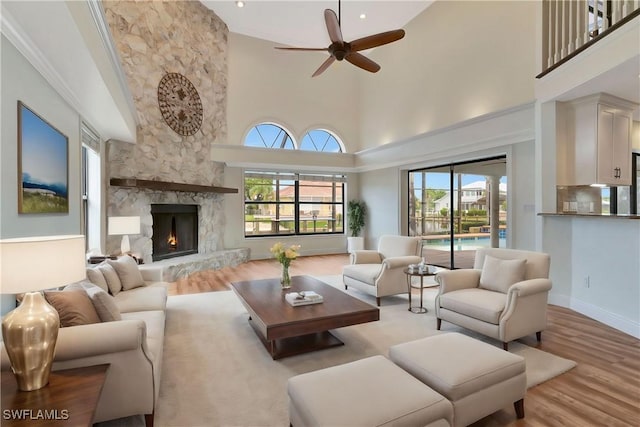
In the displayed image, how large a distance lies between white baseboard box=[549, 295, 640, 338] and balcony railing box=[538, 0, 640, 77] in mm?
3058

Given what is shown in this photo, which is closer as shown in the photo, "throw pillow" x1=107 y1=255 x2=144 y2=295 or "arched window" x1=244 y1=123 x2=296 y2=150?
"throw pillow" x1=107 y1=255 x2=144 y2=295

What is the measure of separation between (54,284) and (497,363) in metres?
2.51

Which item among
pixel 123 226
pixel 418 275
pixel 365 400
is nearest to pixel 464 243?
pixel 418 275

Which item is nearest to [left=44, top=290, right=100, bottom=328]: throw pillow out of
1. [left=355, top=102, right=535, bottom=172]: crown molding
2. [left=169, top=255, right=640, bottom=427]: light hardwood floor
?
[left=169, top=255, right=640, bottom=427]: light hardwood floor

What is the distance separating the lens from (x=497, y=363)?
6.66ft

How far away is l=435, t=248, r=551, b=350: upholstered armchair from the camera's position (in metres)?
3.02

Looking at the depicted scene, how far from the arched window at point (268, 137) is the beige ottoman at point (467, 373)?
703 cm

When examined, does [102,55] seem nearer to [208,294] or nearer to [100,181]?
[100,181]

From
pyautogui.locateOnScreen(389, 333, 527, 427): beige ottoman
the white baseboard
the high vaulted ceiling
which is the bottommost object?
the white baseboard

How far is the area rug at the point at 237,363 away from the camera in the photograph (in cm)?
219

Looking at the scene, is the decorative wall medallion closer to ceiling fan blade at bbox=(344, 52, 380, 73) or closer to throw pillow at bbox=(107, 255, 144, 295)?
throw pillow at bbox=(107, 255, 144, 295)

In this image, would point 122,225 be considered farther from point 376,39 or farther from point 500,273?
point 500,273

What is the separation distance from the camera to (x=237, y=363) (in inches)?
114

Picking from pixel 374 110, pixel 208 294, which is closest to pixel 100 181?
pixel 208 294
